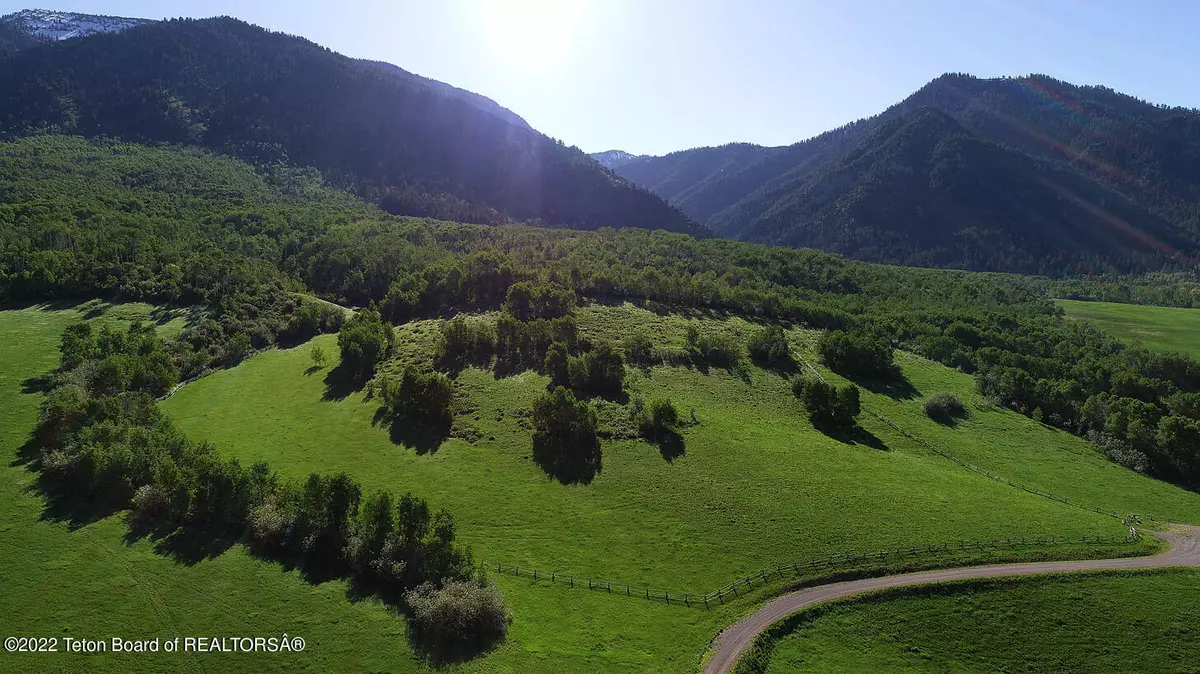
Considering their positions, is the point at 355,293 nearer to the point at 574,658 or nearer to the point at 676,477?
the point at 676,477

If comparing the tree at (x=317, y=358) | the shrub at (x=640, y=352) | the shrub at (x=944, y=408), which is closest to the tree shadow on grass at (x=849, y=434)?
the shrub at (x=944, y=408)

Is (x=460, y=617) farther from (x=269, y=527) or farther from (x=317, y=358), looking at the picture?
(x=317, y=358)

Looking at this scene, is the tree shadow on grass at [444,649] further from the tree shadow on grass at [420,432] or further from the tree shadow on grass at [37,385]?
the tree shadow on grass at [37,385]

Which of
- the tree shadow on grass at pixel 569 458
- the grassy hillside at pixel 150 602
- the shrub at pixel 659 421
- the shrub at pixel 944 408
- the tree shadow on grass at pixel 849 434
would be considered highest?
the shrub at pixel 944 408

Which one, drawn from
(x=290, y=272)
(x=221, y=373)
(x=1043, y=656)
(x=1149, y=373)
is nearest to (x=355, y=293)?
(x=290, y=272)

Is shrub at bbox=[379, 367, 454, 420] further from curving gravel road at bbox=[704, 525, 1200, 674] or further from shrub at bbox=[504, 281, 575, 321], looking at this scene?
curving gravel road at bbox=[704, 525, 1200, 674]

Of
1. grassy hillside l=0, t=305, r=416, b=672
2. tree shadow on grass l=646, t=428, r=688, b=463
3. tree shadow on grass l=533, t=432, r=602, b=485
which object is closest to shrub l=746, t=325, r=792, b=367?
tree shadow on grass l=646, t=428, r=688, b=463

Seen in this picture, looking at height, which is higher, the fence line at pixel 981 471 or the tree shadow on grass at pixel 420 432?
the fence line at pixel 981 471
